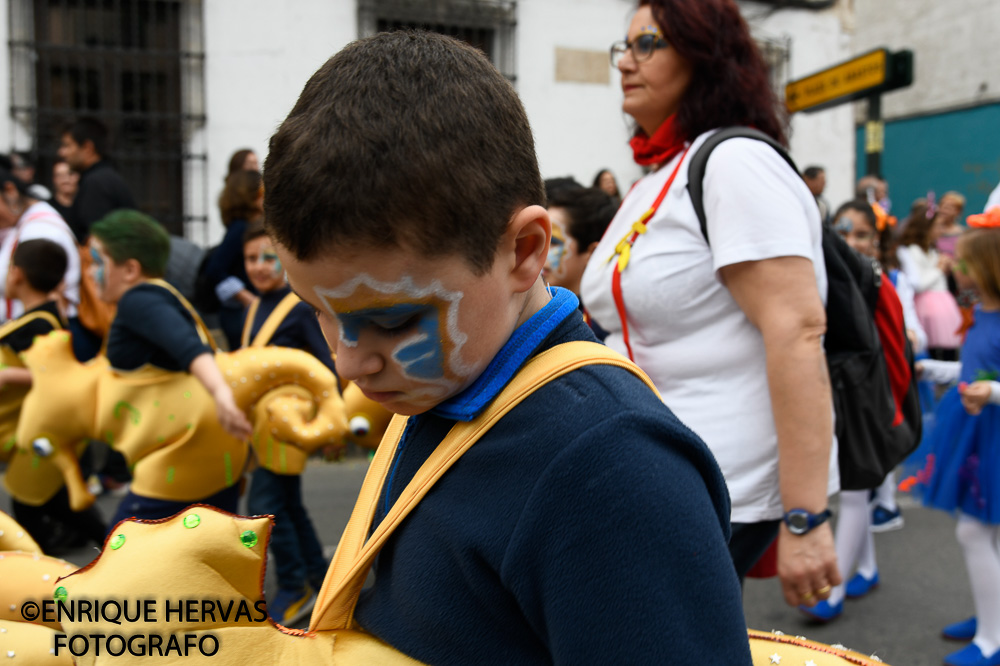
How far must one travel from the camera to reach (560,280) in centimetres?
307

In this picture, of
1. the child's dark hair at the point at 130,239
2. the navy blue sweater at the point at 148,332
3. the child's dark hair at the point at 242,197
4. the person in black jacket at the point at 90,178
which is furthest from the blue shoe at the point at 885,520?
the person in black jacket at the point at 90,178

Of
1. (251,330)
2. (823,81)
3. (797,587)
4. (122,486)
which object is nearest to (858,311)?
(797,587)

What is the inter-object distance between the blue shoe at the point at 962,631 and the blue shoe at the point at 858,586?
0.49 m

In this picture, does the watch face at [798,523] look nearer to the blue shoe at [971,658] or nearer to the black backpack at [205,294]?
the blue shoe at [971,658]

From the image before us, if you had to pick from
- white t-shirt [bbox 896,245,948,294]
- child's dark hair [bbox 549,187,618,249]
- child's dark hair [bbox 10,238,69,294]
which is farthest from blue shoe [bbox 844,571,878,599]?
child's dark hair [bbox 10,238,69,294]

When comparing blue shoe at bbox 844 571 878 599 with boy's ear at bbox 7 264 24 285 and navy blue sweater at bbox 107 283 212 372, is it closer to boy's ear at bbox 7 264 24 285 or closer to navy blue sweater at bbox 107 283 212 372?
navy blue sweater at bbox 107 283 212 372

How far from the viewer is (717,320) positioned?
1804 mm

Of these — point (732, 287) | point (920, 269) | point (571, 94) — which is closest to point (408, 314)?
point (732, 287)

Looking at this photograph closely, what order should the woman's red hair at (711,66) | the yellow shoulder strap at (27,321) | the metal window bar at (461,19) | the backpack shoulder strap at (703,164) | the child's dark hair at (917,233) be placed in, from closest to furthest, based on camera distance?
the backpack shoulder strap at (703,164) < the woman's red hair at (711,66) < the yellow shoulder strap at (27,321) < the child's dark hair at (917,233) < the metal window bar at (461,19)

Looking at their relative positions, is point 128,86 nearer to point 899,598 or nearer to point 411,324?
point 899,598

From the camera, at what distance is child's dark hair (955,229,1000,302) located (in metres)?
3.62

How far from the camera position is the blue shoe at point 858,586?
4.05 m

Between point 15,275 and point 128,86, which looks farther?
Answer: point 128,86

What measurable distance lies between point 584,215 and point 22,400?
2648 millimetres
